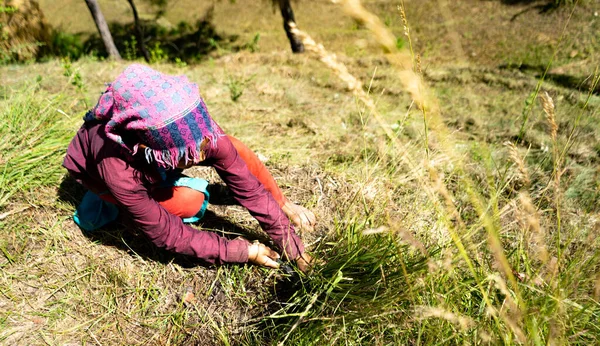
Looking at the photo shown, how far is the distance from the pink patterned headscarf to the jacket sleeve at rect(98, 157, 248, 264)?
0.51 ft

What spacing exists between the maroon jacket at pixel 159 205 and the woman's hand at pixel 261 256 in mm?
29

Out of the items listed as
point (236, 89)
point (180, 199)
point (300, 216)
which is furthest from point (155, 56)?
point (300, 216)

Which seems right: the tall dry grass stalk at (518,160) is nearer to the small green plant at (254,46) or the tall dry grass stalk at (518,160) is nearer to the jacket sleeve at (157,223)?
the jacket sleeve at (157,223)

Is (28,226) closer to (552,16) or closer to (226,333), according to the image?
(226,333)

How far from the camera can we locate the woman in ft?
3.96

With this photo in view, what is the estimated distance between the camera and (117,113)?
1.24 meters

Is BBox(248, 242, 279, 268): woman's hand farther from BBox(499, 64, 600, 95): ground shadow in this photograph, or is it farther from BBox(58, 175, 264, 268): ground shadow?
BBox(499, 64, 600, 95): ground shadow

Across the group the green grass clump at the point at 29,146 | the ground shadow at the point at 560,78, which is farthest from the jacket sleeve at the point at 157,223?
the ground shadow at the point at 560,78

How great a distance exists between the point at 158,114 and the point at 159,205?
52 centimetres

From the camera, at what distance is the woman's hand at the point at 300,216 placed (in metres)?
1.83

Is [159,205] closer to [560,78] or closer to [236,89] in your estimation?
[236,89]

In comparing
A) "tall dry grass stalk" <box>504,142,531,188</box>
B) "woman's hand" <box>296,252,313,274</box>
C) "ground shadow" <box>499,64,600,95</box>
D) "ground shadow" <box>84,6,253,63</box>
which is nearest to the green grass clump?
"woman's hand" <box>296,252,313,274</box>

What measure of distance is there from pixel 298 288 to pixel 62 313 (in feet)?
3.50

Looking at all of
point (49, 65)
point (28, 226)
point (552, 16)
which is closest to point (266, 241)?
point (28, 226)
